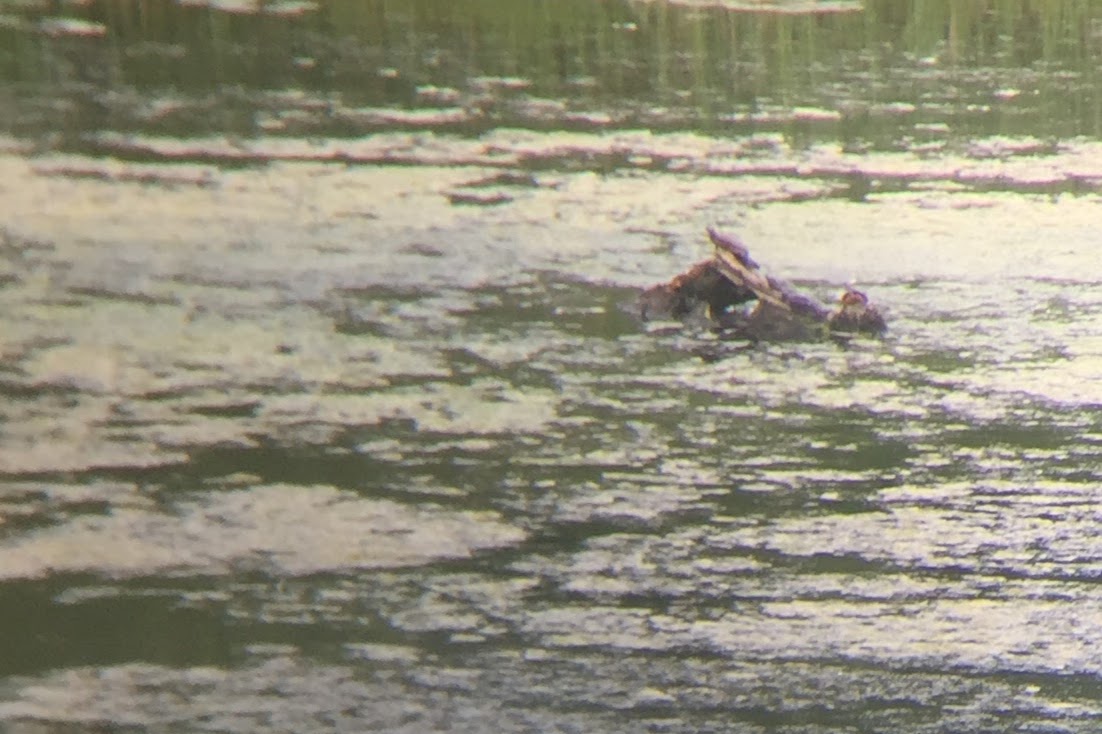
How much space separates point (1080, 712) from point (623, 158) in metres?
7.89

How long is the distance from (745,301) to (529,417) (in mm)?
2158

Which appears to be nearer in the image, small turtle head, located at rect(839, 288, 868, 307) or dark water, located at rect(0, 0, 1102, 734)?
dark water, located at rect(0, 0, 1102, 734)

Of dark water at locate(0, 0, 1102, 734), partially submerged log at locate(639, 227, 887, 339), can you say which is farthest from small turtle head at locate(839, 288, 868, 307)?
dark water at locate(0, 0, 1102, 734)

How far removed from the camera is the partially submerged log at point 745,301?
9.32 meters

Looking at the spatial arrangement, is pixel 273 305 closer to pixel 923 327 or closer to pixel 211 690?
pixel 923 327

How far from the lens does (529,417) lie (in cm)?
782

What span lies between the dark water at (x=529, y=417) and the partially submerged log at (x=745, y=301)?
18cm

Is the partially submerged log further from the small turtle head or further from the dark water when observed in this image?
the dark water

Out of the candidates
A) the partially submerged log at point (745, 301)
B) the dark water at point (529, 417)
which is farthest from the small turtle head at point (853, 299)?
the dark water at point (529, 417)

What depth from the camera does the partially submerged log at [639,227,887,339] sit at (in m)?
9.32

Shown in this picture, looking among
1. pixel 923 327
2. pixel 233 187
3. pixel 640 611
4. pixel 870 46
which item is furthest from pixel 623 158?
pixel 640 611

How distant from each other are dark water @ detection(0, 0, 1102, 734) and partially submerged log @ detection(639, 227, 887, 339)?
178 millimetres

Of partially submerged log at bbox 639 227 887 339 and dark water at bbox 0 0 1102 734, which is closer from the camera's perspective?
dark water at bbox 0 0 1102 734

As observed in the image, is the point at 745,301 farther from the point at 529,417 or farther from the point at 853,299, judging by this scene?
the point at 529,417
